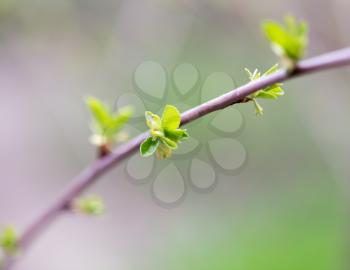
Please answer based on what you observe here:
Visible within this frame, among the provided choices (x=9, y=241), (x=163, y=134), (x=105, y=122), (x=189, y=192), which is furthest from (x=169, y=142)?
(x=189, y=192)

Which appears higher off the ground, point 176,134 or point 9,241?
point 9,241

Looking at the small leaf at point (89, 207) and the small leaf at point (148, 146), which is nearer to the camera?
the small leaf at point (148, 146)

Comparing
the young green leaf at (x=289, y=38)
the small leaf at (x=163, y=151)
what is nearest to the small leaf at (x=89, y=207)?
the small leaf at (x=163, y=151)

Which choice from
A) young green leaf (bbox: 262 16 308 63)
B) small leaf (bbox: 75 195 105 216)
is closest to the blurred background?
small leaf (bbox: 75 195 105 216)

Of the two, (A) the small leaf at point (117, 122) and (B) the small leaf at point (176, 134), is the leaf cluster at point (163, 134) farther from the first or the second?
(A) the small leaf at point (117, 122)

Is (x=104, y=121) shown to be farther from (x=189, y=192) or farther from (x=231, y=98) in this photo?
(x=189, y=192)

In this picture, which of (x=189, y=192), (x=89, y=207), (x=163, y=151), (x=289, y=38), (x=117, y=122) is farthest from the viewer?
(x=189, y=192)

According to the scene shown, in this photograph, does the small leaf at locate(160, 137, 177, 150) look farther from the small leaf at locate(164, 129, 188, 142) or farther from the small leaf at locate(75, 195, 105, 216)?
the small leaf at locate(75, 195, 105, 216)
